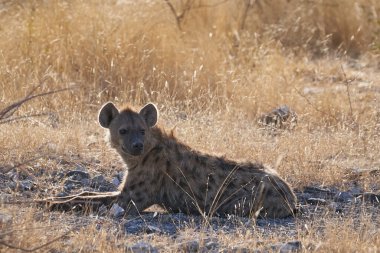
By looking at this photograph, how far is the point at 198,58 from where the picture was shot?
36.6 feet

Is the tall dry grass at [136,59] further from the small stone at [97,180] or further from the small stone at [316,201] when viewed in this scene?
the small stone at [316,201]

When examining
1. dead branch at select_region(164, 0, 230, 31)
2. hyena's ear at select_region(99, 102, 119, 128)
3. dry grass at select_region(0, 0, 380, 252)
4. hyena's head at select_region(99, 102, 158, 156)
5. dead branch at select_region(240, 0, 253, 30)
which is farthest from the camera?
dead branch at select_region(240, 0, 253, 30)

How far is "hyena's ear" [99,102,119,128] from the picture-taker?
716 centimetres

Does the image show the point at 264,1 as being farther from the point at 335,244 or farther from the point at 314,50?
the point at 335,244

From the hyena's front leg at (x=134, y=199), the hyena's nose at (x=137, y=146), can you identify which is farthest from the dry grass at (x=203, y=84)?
the hyena's nose at (x=137, y=146)

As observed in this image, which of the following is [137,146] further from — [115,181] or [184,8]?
[184,8]

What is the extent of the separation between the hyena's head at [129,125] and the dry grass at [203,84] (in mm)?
647

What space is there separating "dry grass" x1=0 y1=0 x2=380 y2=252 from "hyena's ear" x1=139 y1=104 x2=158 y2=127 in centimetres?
83

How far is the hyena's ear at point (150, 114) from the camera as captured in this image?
7055 millimetres

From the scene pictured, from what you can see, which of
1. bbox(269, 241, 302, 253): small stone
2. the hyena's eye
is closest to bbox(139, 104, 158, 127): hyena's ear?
the hyena's eye

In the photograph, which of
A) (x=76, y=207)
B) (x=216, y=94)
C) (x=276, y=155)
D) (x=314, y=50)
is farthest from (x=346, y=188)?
(x=314, y=50)

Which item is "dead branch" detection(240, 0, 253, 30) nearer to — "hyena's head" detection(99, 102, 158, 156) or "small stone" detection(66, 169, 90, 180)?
"small stone" detection(66, 169, 90, 180)

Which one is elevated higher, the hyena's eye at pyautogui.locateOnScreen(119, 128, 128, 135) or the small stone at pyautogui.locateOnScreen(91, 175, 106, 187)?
the hyena's eye at pyautogui.locateOnScreen(119, 128, 128, 135)

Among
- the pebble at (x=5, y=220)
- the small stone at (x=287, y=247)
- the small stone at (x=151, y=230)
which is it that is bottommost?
the small stone at (x=287, y=247)
